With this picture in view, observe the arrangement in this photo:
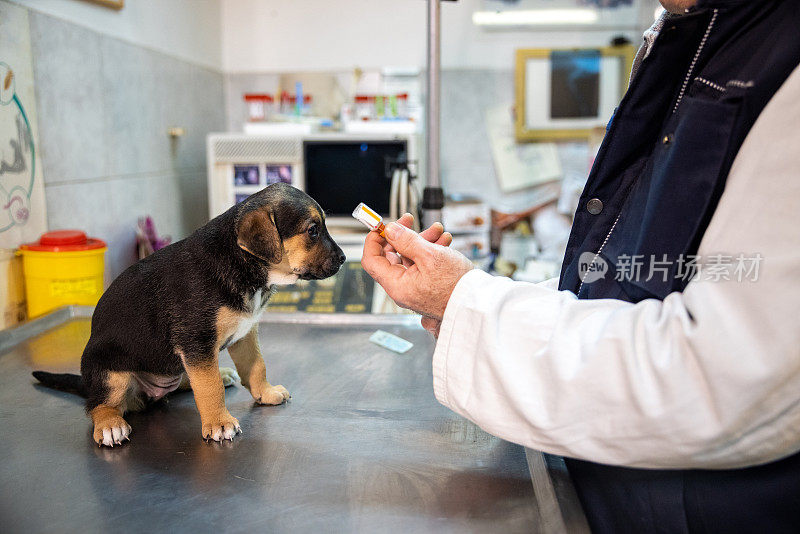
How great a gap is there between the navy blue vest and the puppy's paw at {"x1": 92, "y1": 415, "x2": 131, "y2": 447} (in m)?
0.62

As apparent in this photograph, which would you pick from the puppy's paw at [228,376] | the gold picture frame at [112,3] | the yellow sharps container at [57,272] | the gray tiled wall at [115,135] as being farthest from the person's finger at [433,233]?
the gold picture frame at [112,3]

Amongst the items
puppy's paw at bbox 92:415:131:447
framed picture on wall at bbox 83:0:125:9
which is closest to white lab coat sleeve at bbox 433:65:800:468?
puppy's paw at bbox 92:415:131:447

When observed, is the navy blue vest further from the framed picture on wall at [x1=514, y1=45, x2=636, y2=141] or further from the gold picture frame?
the framed picture on wall at [x1=514, y1=45, x2=636, y2=141]

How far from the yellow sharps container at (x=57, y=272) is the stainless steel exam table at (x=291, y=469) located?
0.47 m

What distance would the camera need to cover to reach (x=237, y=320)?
905mm

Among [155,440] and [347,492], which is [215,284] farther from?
[347,492]

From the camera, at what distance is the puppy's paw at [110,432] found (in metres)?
0.84

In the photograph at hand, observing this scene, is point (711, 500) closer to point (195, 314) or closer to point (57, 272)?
point (195, 314)

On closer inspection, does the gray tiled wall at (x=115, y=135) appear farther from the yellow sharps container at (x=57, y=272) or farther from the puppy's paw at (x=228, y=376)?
the puppy's paw at (x=228, y=376)

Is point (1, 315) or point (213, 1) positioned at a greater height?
point (213, 1)

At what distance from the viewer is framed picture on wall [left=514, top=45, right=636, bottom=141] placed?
3.11 metres

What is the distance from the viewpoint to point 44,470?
77 cm

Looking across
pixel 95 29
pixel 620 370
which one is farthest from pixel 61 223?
pixel 620 370

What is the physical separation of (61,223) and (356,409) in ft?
4.34
